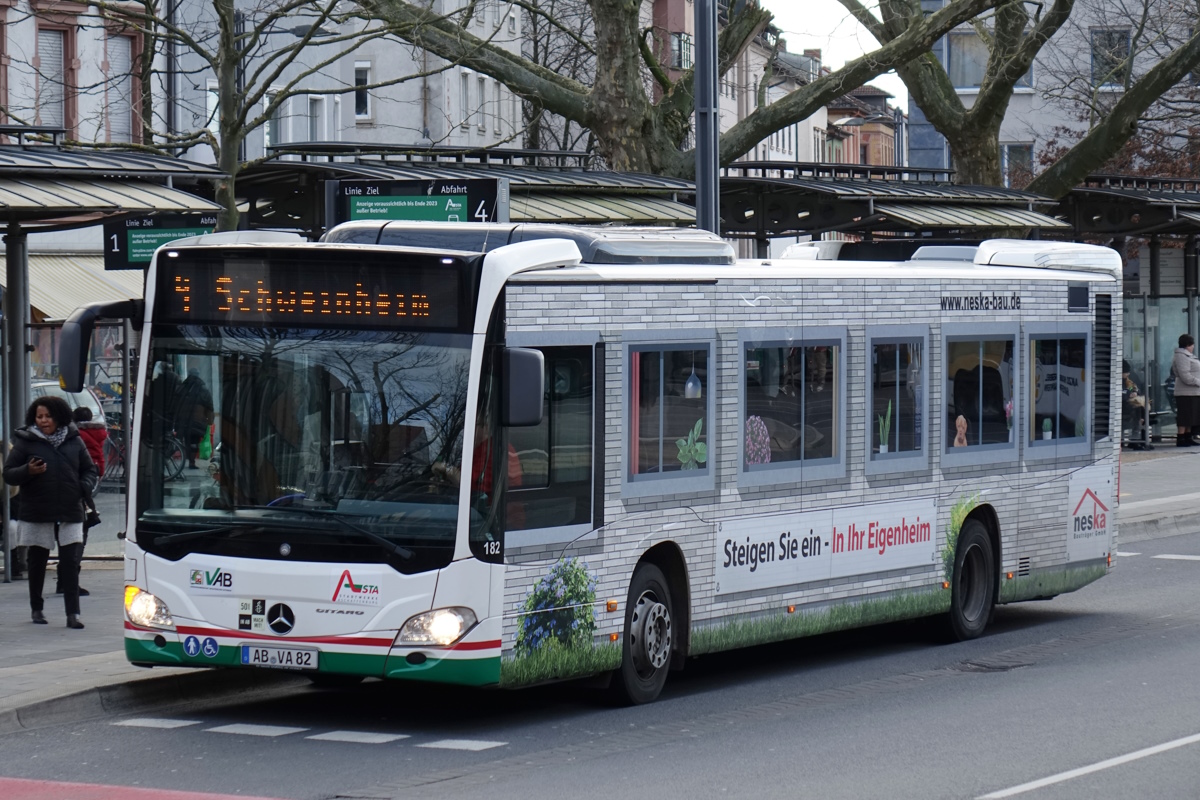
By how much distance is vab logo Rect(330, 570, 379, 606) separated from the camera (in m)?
9.66

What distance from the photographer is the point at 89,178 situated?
49.0ft

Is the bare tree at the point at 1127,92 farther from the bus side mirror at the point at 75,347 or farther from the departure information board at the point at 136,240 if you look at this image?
the bus side mirror at the point at 75,347

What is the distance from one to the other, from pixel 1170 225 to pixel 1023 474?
18.2m

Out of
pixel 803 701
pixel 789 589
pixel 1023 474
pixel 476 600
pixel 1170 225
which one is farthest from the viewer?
pixel 1170 225

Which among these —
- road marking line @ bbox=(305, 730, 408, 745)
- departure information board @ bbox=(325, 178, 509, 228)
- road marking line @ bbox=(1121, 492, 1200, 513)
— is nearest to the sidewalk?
road marking line @ bbox=(305, 730, 408, 745)

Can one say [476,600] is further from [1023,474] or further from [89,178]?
[89,178]

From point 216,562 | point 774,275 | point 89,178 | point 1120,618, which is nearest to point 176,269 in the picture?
point 216,562

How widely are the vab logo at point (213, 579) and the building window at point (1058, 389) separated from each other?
645 cm

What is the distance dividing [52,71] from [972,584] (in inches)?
955

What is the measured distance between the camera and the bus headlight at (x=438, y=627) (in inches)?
379

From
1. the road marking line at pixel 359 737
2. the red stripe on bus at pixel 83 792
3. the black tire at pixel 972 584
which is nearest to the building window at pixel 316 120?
the black tire at pixel 972 584

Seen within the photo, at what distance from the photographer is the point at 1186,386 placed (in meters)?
32.6

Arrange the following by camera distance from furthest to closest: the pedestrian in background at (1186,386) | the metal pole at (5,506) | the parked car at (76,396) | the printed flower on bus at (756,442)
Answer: the pedestrian in background at (1186,386), the parked car at (76,396), the metal pole at (5,506), the printed flower on bus at (756,442)

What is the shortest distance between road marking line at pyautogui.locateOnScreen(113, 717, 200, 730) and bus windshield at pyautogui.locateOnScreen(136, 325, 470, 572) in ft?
2.84
